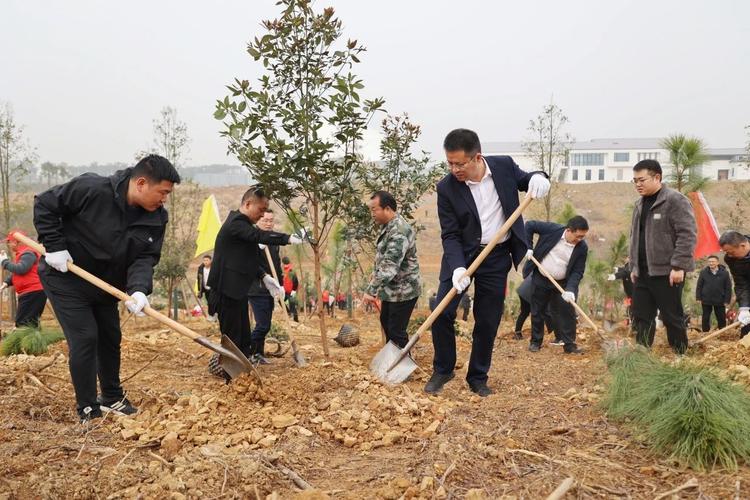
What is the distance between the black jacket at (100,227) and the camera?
12.0ft

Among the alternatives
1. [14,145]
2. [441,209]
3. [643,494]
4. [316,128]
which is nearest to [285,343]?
[316,128]

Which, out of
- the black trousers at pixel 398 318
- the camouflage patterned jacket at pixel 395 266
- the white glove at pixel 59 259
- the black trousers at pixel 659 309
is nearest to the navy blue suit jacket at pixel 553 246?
the black trousers at pixel 659 309

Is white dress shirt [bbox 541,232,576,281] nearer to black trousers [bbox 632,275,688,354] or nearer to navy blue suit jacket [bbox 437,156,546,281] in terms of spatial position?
black trousers [bbox 632,275,688,354]

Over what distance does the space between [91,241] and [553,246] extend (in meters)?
5.10

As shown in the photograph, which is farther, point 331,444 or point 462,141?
point 462,141

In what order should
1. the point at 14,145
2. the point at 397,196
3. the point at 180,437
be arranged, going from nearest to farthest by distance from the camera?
1. the point at 180,437
2. the point at 397,196
3. the point at 14,145

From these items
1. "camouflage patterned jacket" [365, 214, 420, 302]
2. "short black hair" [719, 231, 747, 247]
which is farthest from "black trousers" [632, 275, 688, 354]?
"camouflage patterned jacket" [365, 214, 420, 302]

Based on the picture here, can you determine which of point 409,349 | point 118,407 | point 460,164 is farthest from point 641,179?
point 118,407

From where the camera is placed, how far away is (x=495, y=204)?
14.0 ft

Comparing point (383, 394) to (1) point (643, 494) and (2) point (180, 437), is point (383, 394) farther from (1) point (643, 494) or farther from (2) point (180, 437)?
(1) point (643, 494)

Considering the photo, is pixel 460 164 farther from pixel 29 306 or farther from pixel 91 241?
pixel 29 306

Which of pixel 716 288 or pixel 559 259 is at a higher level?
pixel 559 259

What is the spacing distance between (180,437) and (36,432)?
970 millimetres

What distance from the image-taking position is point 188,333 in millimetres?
3920
